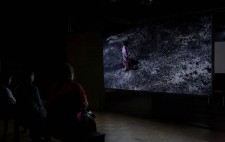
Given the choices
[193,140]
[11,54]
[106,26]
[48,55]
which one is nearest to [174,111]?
[193,140]

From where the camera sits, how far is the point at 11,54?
7.80 meters

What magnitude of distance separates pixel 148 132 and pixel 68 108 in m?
2.47

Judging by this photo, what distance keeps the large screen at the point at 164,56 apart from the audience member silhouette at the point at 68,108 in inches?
113

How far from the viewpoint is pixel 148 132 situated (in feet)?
17.0

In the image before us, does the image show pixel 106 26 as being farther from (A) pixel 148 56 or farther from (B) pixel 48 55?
(B) pixel 48 55

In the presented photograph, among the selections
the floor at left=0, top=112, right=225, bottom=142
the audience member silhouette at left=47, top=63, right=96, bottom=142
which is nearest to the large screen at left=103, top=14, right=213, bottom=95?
the floor at left=0, top=112, right=225, bottom=142

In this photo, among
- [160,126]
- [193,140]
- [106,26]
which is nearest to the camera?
[193,140]

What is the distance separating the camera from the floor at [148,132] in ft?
15.6

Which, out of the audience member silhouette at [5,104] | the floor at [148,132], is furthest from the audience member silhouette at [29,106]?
the floor at [148,132]

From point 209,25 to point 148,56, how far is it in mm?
1562

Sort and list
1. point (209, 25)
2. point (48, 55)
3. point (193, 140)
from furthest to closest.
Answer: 1. point (48, 55)
2. point (209, 25)
3. point (193, 140)

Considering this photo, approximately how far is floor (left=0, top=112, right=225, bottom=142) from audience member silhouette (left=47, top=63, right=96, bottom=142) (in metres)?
1.58

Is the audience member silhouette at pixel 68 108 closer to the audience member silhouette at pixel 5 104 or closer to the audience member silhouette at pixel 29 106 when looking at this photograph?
the audience member silhouette at pixel 29 106

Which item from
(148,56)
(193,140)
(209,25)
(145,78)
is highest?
(209,25)
